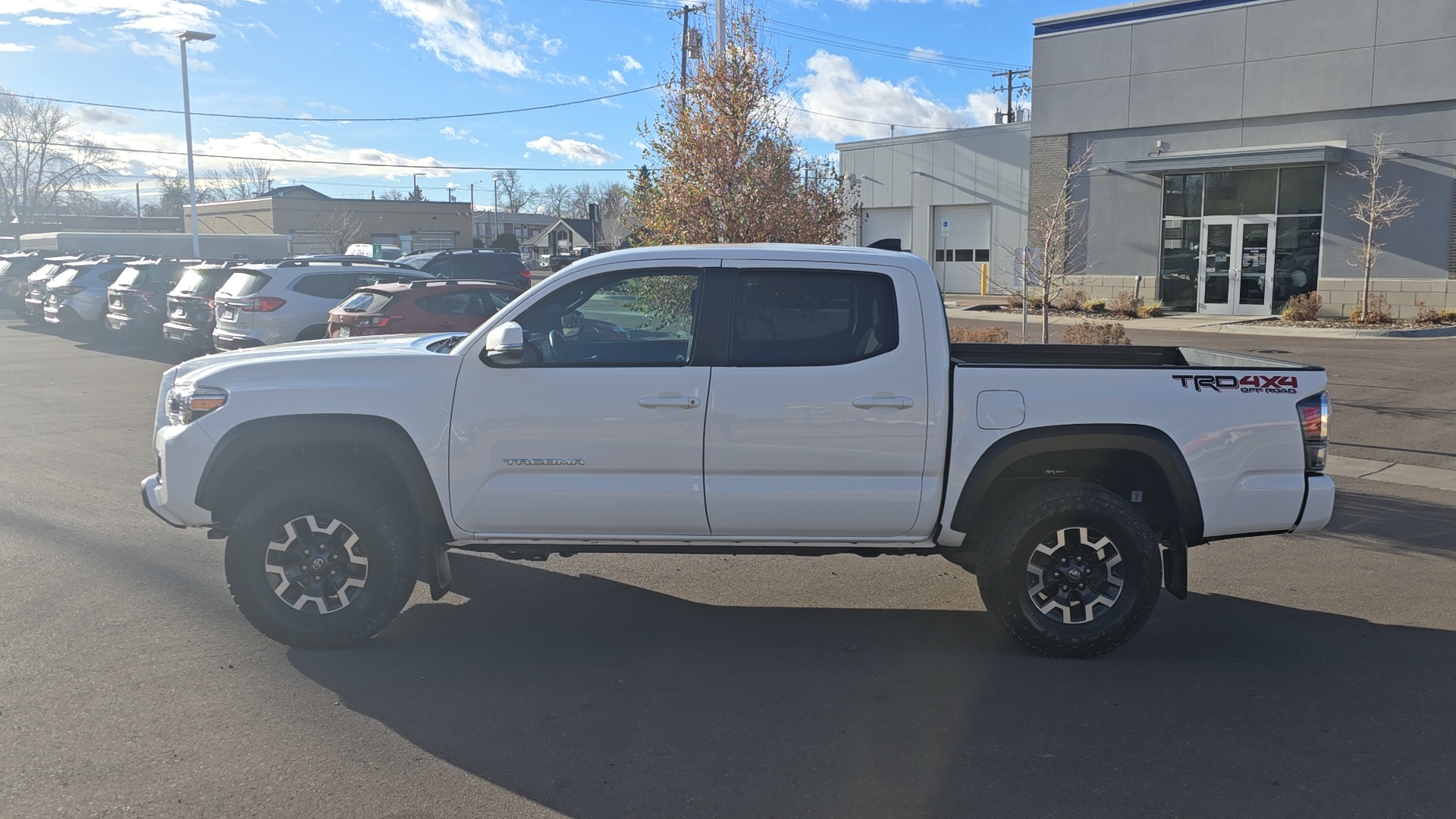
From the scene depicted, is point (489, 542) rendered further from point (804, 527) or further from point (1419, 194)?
point (1419, 194)

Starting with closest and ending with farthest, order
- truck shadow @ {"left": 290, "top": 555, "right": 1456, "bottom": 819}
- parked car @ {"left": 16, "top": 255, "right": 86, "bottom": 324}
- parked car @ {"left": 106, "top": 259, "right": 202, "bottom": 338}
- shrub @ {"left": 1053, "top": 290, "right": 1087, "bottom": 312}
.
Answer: truck shadow @ {"left": 290, "top": 555, "right": 1456, "bottom": 819} → parked car @ {"left": 106, "top": 259, "right": 202, "bottom": 338} → parked car @ {"left": 16, "top": 255, "right": 86, "bottom": 324} → shrub @ {"left": 1053, "top": 290, "right": 1087, "bottom": 312}

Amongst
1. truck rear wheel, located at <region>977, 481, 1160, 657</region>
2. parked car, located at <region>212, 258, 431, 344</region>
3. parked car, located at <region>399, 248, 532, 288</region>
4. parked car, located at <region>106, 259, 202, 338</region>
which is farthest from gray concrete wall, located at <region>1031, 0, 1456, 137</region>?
truck rear wheel, located at <region>977, 481, 1160, 657</region>

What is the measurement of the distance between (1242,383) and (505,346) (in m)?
3.40

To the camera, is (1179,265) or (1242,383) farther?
(1179,265)

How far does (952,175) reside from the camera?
129ft

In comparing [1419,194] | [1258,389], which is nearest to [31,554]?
[1258,389]

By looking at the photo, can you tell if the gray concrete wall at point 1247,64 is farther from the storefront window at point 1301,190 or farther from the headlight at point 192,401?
the headlight at point 192,401

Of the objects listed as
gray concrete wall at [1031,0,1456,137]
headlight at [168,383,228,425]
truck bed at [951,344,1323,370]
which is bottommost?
headlight at [168,383,228,425]

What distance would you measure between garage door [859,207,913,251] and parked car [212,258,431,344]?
2738 centimetres

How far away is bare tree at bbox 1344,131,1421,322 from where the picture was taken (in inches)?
979

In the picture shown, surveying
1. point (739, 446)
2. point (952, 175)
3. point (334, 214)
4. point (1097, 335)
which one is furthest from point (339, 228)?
point (739, 446)

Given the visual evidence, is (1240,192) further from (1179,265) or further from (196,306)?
(196,306)

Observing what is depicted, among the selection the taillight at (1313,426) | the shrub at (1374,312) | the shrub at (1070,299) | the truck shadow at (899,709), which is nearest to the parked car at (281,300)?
the truck shadow at (899,709)

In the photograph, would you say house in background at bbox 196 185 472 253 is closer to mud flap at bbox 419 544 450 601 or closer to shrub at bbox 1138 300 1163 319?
shrub at bbox 1138 300 1163 319
